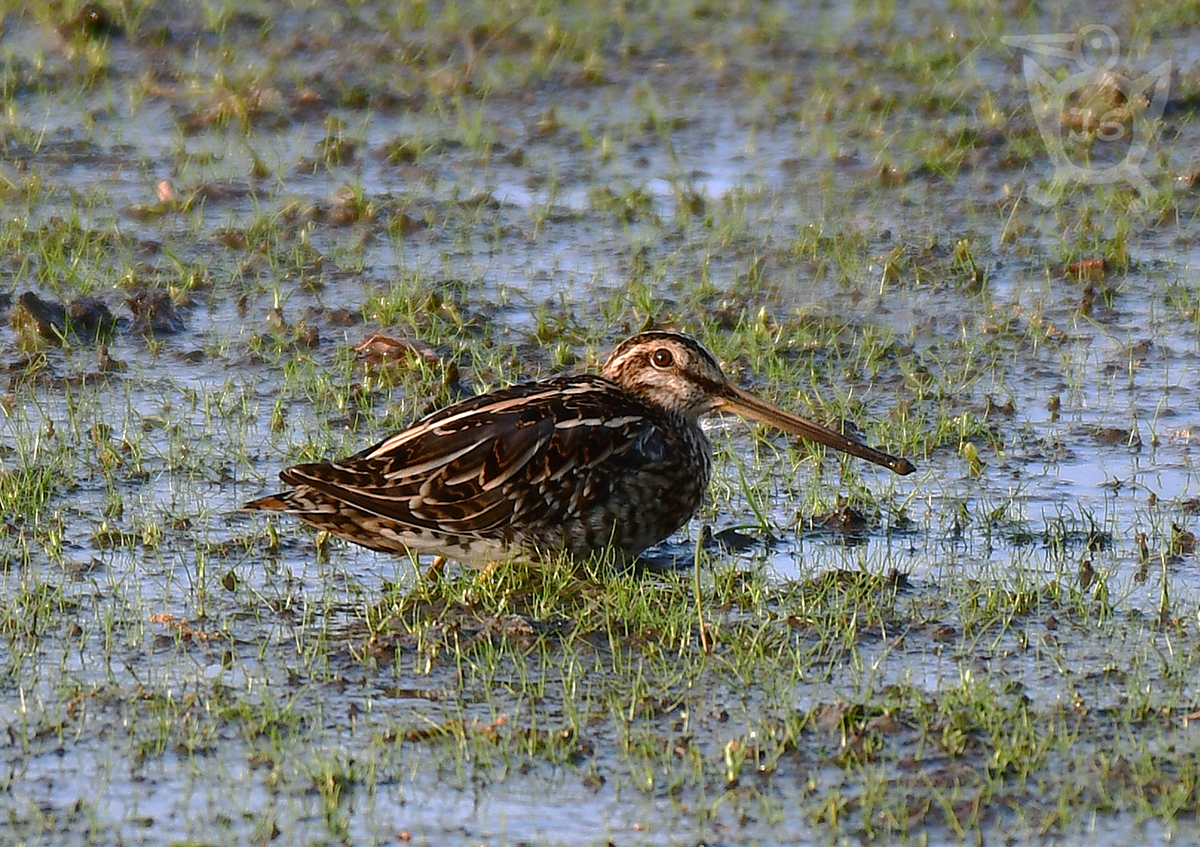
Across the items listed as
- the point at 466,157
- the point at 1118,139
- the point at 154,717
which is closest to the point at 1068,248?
the point at 1118,139

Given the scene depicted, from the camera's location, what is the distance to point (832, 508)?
7.19 m

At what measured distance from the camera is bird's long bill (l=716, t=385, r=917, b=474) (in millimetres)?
6988

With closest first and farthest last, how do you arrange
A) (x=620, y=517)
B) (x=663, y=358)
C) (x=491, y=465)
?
(x=491, y=465) → (x=620, y=517) → (x=663, y=358)

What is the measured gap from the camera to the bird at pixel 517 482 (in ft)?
20.9

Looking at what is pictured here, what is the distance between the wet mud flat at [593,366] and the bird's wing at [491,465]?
22 centimetres

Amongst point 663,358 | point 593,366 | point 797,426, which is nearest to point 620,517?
point 663,358

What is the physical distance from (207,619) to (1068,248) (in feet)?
17.8

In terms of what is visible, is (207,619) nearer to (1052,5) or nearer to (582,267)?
(582,267)

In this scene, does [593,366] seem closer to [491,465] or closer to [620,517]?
[620,517]

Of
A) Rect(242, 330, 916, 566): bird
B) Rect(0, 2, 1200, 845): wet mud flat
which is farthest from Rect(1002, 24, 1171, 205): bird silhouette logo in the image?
Rect(242, 330, 916, 566): bird

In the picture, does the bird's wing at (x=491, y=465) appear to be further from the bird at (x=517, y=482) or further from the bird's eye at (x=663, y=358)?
the bird's eye at (x=663, y=358)

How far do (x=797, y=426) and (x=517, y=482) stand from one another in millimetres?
1103

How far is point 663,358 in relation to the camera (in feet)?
22.6

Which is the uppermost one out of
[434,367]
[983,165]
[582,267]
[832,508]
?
[983,165]
